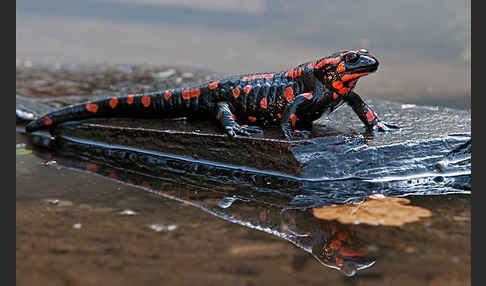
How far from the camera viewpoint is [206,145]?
14.7 feet

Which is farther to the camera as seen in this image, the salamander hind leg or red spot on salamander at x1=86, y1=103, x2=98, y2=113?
red spot on salamander at x1=86, y1=103, x2=98, y2=113

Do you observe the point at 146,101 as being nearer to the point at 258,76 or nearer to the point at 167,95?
the point at 167,95

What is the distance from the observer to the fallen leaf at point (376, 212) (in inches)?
126

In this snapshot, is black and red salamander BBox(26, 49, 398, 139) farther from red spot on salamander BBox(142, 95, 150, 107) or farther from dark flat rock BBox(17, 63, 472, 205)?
dark flat rock BBox(17, 63, 472, 205)

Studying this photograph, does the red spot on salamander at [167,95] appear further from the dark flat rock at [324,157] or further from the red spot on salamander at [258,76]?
the red spot on salamander at [258,76]

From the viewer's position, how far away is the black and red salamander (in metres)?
4.10

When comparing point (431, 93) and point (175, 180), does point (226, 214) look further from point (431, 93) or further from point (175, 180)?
point (431, 93)

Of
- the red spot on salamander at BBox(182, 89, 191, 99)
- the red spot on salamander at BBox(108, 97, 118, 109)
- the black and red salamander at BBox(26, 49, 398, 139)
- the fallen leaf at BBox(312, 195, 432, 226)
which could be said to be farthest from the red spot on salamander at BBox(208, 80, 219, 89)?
the fallen leaf at BBox(312, 195, 432, 226)

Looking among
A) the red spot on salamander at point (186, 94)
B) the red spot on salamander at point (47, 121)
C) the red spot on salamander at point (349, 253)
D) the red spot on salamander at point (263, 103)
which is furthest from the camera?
the red spot on salamander at point (47, 121)

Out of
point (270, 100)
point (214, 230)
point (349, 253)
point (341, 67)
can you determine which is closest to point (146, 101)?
point (270, 100)

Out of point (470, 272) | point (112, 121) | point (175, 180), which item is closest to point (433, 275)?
point (470, 272)

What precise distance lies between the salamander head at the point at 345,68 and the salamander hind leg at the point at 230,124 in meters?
0.76

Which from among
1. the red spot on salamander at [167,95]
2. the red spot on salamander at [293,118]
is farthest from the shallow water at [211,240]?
the red spot on salamander at [167,95]

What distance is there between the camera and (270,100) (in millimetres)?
4480
